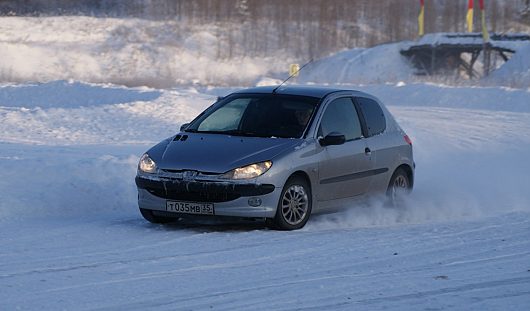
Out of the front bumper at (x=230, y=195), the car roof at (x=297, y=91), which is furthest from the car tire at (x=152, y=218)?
the car roof at (x=297, y=91)

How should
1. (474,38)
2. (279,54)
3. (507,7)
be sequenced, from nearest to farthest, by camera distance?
1. (474,38)
2. (279,54)
3. (507,7)

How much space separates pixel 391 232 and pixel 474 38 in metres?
47.0

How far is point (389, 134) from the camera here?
11828 mm

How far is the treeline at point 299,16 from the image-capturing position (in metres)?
73.4

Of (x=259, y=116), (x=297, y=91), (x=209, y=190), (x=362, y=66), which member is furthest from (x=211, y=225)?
(x=362, y=66)

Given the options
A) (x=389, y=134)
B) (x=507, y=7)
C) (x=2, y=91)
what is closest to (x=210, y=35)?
(x=507, y=7)

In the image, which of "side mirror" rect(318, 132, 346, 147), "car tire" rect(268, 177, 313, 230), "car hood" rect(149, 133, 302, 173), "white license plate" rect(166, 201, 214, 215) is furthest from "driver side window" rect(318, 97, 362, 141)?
"white license plate" rect(166, 201, 214, 215)

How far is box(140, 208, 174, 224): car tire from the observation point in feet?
33.6

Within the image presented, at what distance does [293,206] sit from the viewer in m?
10.1

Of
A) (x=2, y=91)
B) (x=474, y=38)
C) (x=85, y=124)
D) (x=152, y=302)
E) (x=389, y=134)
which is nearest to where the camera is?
(x=152, y=302)

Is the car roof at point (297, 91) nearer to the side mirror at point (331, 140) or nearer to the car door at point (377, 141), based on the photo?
the car door at point (377, 141)

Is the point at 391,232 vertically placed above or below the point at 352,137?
below

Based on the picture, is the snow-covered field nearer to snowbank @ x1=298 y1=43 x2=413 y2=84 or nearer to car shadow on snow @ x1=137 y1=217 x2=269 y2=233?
car shadow on snow @ x1=137 y1=217 x2=269 y2=233

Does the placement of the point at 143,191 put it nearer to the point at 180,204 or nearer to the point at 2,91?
the point at 180,204
